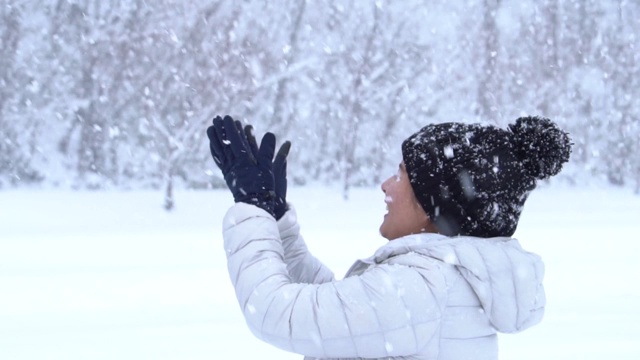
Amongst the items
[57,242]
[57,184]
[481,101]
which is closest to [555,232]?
[57,242]

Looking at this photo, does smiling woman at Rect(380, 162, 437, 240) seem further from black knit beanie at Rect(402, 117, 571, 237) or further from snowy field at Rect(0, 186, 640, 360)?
snowy field at Rect(0, 186, 640, 360)

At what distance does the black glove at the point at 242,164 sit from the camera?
4.32ft

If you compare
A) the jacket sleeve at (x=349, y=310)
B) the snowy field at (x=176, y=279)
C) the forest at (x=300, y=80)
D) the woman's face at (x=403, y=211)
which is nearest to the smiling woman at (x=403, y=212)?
the woman's face at (x=403, y=211)

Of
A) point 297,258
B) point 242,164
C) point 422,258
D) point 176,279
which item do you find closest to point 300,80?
point 176,279

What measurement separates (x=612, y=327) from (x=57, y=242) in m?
7.26

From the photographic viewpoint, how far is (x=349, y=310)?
3.82 ft

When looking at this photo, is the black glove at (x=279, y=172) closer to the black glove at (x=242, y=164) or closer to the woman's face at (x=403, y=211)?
the black glove at (x=242, y=164)

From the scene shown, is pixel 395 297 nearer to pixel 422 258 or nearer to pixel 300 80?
pixel 422 258

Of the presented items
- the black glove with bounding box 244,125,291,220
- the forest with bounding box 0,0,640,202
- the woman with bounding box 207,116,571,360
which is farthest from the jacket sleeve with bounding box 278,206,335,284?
the forest with bounding box 0,0,640,202

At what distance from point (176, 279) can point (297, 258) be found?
5623 millimetres

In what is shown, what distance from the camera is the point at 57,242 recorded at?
9.55 metres

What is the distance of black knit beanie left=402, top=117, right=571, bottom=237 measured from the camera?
127cm

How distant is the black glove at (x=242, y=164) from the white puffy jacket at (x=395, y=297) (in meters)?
0.03

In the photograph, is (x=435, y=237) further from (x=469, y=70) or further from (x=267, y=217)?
(x=469, y=70)
